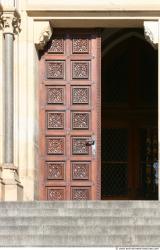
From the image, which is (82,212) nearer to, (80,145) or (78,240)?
(78,240)

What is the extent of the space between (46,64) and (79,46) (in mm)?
568

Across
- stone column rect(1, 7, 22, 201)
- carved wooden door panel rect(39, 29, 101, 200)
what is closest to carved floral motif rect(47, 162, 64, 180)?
carved wooden door panel rect(39, 29, 101, 200)

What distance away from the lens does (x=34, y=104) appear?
620 inches

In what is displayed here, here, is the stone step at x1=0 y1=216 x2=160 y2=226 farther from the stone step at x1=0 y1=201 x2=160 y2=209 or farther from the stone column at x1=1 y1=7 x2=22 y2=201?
the stone column at x1=1 y1=7 x2=22 y2=201

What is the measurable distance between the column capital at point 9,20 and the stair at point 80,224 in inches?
138

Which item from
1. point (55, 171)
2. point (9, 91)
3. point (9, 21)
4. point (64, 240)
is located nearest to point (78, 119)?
point (55, 171)

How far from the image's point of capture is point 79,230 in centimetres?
1155

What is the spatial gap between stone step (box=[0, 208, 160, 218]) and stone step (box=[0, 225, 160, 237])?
25.0 inches

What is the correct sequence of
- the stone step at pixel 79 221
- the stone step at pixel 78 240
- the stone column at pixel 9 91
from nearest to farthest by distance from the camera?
1. the stone step at pixel 78 240
2. the stone step at pixel 79 221
3. the stone column at pixel 9 91

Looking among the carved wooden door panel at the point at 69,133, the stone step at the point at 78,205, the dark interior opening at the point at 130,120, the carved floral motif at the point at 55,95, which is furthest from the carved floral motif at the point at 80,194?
the dark interior opening at the point at 130,120

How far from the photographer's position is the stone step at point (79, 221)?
1186 centimetres

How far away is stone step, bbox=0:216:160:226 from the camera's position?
38.9 feet

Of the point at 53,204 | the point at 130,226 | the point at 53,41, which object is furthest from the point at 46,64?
the point at 130,226

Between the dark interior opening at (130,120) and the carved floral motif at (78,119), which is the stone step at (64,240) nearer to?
the carved floral motif at (78,119)
